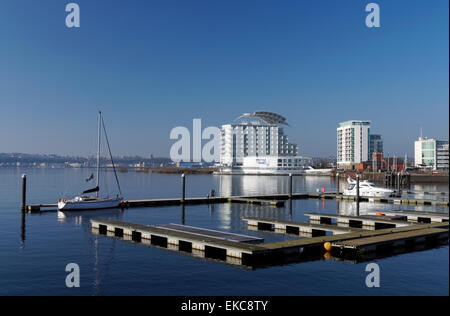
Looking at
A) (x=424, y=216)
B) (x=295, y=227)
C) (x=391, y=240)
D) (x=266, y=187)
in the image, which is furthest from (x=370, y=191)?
(x=391, y=240)

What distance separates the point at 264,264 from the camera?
26078mm

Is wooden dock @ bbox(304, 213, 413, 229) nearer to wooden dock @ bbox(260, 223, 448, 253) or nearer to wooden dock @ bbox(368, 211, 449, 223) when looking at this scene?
wooden dock @ bbox(368, 211, 449, 223)

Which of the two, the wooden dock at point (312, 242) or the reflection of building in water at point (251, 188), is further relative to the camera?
Answer: the reflection of building in water at point (251, 188)

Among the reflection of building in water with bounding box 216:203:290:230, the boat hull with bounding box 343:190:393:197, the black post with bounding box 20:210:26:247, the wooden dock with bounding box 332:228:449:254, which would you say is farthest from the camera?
the boat hull with bounding box 343:190:393:197

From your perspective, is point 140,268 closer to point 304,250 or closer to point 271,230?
point 304,250

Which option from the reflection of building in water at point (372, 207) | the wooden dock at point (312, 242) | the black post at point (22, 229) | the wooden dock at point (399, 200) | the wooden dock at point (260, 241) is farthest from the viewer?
the wooden dock at point (399, 200)

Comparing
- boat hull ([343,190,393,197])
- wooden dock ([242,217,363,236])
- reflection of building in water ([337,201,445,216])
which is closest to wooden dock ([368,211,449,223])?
reflection of building in water ([337,201,445,216])

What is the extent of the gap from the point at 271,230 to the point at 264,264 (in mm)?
14560

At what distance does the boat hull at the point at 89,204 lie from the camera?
54062 millimetres

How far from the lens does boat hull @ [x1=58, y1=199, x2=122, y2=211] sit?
177 ft

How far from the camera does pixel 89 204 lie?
56.1 metres

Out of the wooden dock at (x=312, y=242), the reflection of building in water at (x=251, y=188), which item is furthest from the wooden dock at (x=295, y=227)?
the reflection of building in water at (x=251, y=188)

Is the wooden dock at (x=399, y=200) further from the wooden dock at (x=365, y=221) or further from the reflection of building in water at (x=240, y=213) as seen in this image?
the wooden dock at (x=365, y=221)
